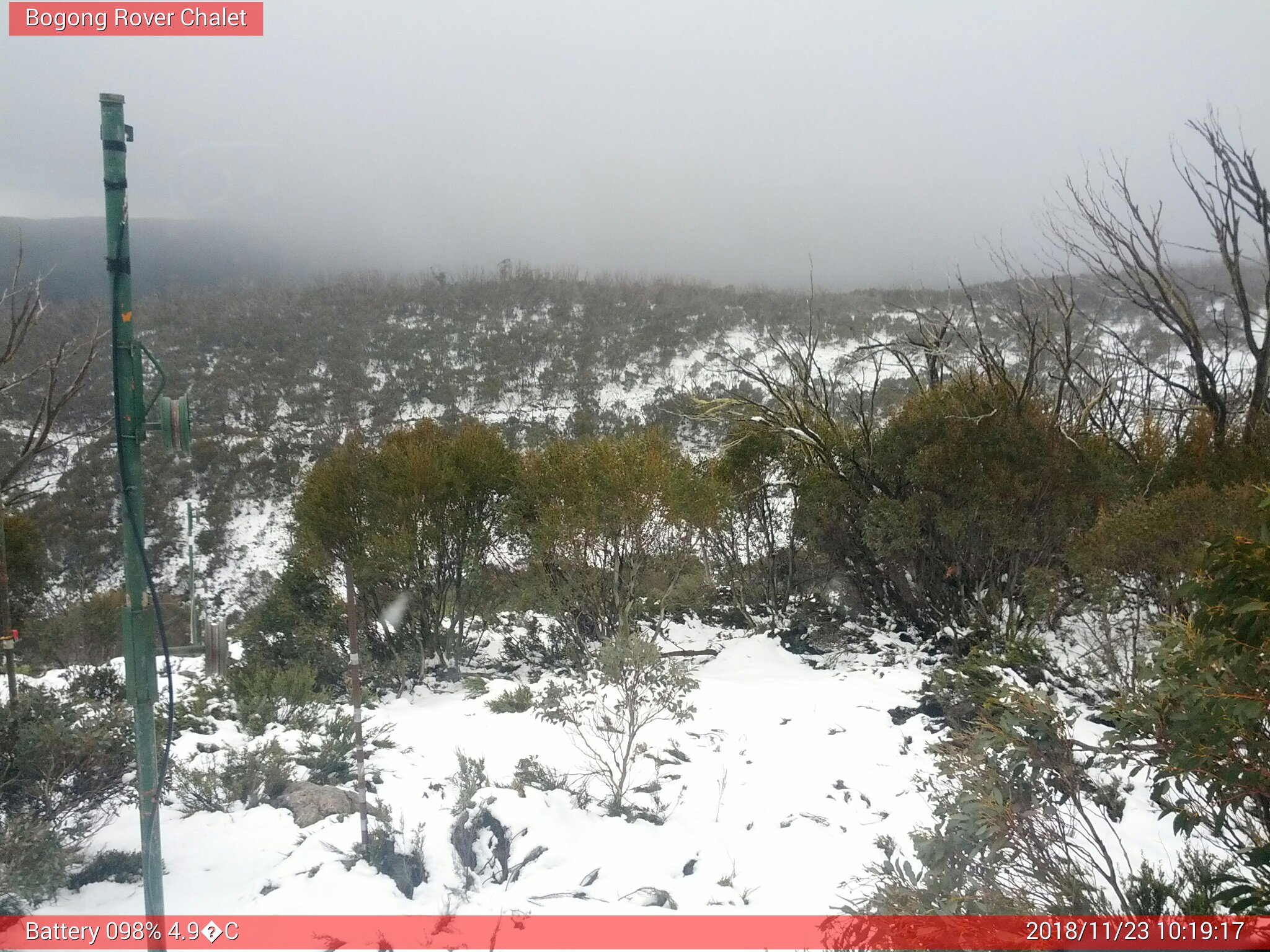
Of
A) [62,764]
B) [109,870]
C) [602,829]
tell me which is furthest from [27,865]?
[602,829]

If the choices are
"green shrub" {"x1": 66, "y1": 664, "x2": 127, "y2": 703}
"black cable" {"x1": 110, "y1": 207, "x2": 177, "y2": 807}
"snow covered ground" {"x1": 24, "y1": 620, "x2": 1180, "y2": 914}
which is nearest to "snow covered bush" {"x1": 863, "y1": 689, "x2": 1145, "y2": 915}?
"snow covered ground" {"x1": 24, "y1": 620, "x2": 1180, "y2": 914}

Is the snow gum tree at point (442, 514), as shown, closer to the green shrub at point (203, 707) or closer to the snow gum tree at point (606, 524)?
the snow gum tree at point (606, 524)

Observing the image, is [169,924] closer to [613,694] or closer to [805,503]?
[613,694]

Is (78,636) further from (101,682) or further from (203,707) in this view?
(203,707)

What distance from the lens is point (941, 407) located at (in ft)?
30.5

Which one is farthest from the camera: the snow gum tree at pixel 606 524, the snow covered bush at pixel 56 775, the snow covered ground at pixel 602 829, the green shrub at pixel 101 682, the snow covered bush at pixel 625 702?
the snow gum tree at pixel 606 524

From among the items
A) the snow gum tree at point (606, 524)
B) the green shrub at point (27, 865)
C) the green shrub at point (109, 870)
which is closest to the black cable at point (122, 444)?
the green shrub at point (27, 865)

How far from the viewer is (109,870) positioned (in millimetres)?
4059

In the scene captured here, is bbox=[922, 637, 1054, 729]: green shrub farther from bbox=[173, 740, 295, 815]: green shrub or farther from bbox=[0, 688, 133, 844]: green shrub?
bbox=[0, 688, 133, 844]: green shrub

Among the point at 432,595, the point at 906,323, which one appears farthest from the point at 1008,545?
the point at 906,323

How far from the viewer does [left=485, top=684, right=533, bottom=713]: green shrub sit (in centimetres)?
721

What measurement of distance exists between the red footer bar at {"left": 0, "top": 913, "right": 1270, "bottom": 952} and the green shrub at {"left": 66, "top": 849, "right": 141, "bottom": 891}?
43cm

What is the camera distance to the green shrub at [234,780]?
4.91 meters

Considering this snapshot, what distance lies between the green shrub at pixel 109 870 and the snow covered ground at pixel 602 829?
100mm
